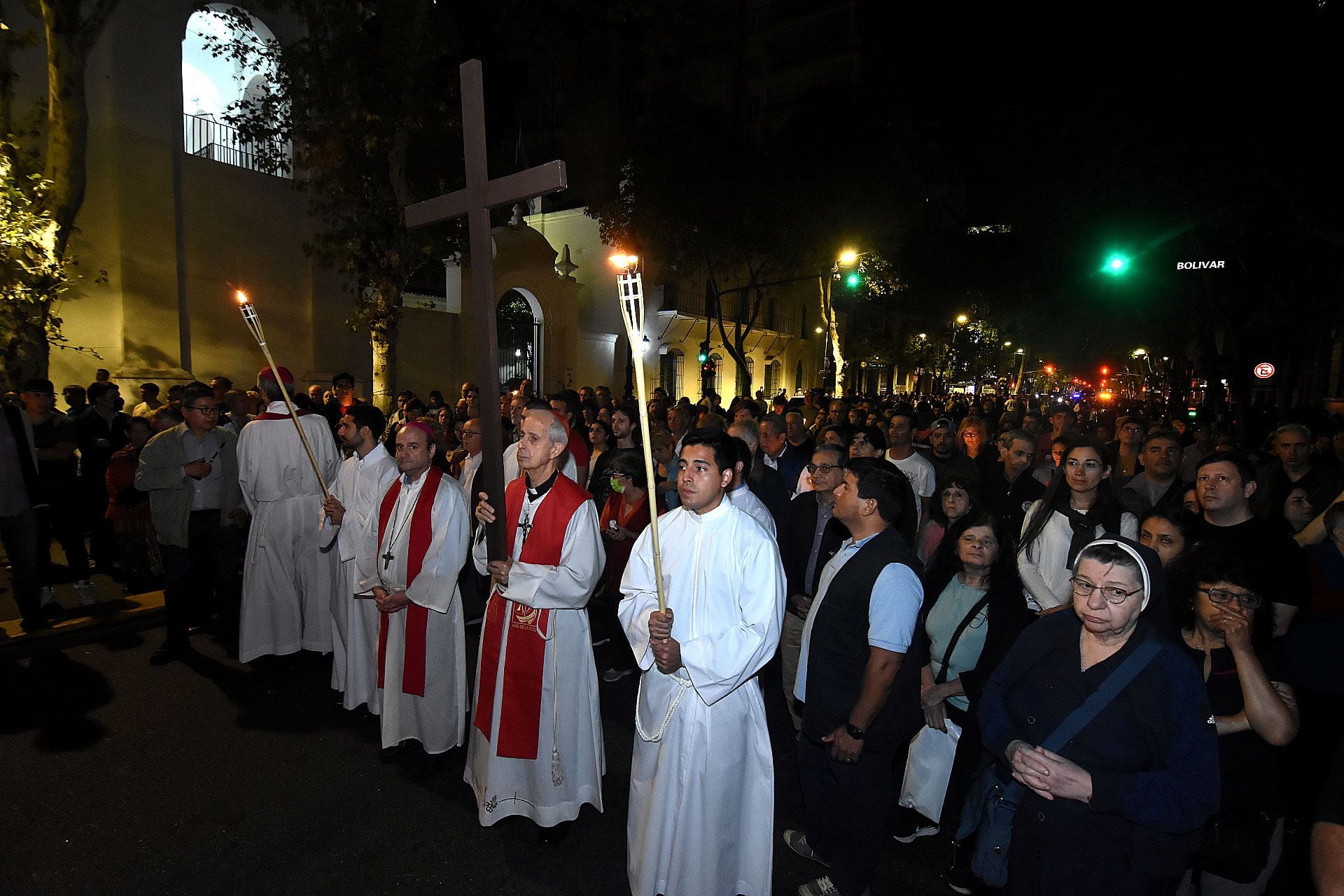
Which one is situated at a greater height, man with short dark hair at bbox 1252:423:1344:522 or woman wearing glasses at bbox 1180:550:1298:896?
man with short dark hair at bbox 1252:423:1344:522

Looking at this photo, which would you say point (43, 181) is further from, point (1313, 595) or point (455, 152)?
point (1313, 595)

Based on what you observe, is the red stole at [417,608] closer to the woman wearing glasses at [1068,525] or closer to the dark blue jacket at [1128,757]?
the dark blue jacket at [1128,757]

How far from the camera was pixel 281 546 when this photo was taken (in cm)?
555

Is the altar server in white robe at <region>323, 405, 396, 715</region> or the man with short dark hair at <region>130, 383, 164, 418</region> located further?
the man with short dark hair at <region>130, 383, 164, 418</region>

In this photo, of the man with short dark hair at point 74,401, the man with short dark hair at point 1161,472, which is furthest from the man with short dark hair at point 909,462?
the man with short dark hair at point 74,401

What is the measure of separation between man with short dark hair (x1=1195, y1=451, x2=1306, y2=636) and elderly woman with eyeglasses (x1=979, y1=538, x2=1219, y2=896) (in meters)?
0.91

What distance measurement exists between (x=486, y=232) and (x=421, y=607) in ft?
7.08

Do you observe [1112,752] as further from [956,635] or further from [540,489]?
[540,489]

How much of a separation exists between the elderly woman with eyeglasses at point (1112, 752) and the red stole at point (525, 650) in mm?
2152

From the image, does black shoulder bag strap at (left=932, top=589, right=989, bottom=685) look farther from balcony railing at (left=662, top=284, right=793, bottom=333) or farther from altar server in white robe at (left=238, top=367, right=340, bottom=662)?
balcony railing at (left=662, top=284, right=793, bottom=333)

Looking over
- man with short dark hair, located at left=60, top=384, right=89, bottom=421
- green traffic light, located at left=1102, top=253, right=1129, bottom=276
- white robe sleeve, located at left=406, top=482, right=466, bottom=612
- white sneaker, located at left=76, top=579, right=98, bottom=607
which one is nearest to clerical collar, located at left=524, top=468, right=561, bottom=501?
white robe sleeve, located at left=406, top=482, right=466, bottom=612

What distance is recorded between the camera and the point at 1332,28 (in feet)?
30.0

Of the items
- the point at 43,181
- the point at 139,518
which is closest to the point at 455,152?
the point at 43,181

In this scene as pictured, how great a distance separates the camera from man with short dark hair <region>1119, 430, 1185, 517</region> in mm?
5703
